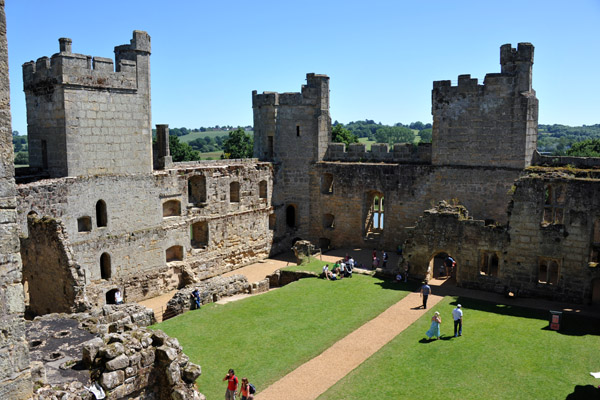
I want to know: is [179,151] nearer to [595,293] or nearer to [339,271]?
[339,271]

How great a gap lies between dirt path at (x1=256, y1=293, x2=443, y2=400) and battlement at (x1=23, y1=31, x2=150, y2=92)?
13.5 metres

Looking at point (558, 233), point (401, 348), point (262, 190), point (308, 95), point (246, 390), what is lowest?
point (401, 348)

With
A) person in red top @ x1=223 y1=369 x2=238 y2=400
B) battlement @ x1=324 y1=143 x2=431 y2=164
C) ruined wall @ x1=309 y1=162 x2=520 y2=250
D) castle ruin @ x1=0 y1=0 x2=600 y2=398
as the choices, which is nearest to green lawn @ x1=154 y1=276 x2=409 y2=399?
person in red top @ x1=223 y1=369 x2=238 y2=400

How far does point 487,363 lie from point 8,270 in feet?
43.4

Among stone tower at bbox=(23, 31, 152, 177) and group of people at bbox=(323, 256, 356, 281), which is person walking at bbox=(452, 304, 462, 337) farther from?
stone tower at bbox=(23, 31, 152, 177)

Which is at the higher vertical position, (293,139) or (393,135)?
(393,135)

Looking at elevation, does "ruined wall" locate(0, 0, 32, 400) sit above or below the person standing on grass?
above

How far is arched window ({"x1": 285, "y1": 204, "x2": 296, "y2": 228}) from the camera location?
3154 cm

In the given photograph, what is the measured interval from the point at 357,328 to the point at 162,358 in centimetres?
883

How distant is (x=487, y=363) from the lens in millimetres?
16047

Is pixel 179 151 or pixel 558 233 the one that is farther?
pixel 179 151

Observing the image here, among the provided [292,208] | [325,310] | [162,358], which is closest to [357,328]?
[325,310]

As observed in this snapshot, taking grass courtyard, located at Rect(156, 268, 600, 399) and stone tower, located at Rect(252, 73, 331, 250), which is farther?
stone tower, located at Rect(252, 73, 331, 250)

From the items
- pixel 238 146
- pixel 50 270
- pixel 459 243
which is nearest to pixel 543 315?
pixel 459 243
